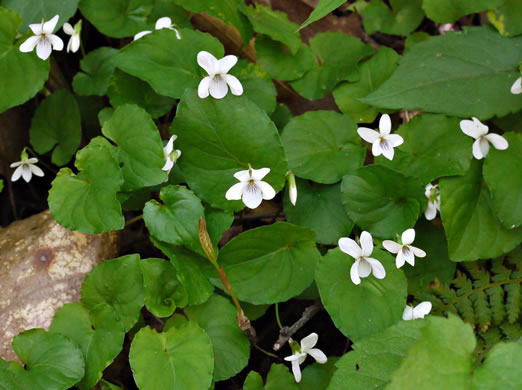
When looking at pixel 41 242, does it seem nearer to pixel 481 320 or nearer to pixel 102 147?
pixel 102 147

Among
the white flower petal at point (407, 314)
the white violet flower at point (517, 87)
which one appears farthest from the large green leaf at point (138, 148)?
the white violet flower at point (517, 87)

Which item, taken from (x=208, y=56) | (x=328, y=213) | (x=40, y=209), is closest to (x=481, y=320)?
(x=328, y=213)

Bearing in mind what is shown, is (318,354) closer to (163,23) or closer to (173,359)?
(173,359)

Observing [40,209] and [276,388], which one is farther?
A: [40,209]

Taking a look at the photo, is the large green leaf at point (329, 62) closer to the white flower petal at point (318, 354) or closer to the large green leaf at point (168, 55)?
the large green leaf at point (168, 55)

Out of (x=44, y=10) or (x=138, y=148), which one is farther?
(x=44, y=10)

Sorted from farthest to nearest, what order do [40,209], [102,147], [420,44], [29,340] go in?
[40,209]
[420,44]
[102,147]
[29,340]

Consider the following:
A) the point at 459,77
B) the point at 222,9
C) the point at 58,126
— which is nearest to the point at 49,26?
the point at 58,126
